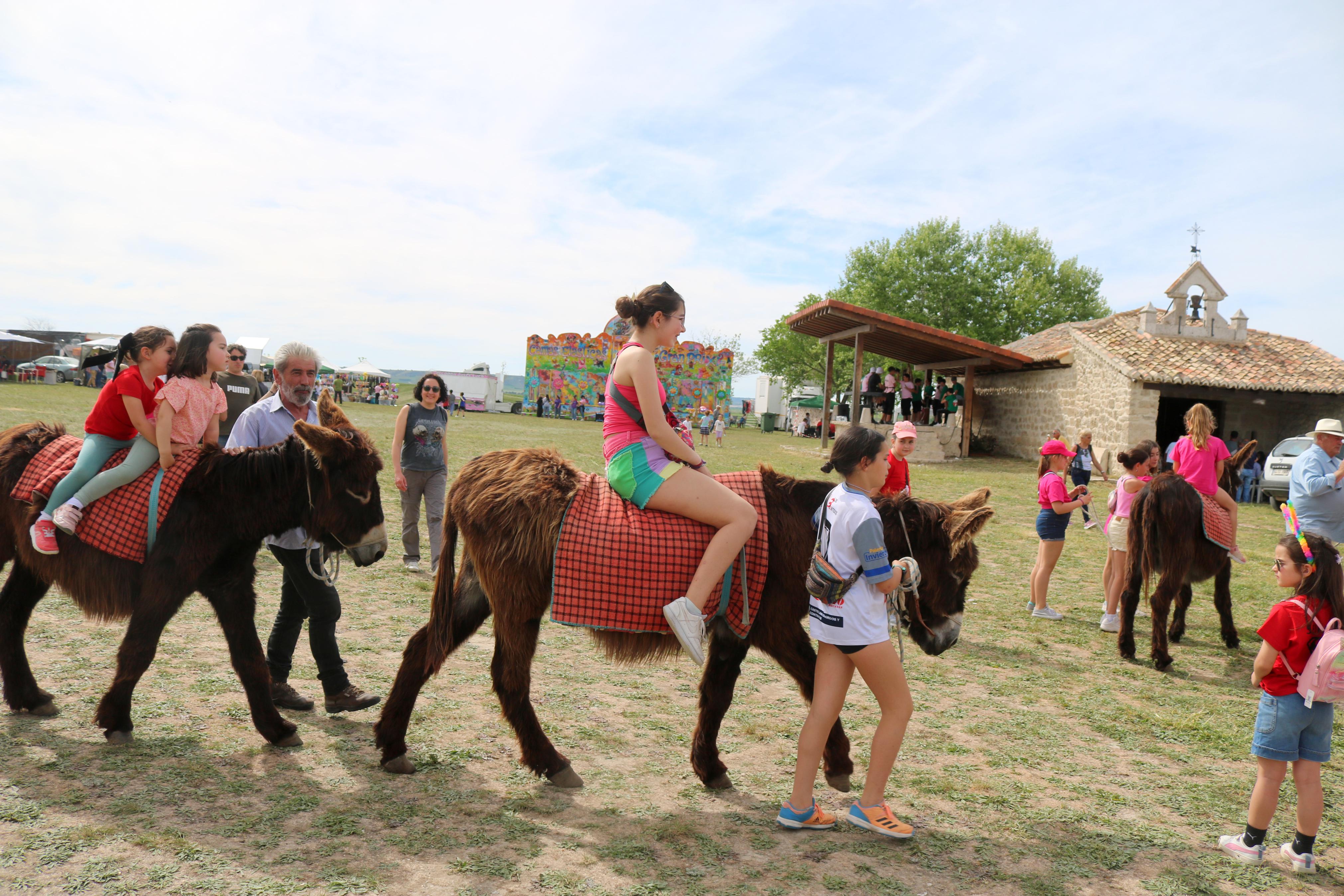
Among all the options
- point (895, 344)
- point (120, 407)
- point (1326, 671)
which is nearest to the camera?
point (1326, 671)

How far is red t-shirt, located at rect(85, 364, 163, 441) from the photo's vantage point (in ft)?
12.3

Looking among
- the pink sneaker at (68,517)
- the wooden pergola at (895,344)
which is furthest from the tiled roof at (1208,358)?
the pink sneaker at (68,517)

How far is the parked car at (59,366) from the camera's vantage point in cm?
4253

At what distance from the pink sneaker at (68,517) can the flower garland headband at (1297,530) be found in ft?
17.4

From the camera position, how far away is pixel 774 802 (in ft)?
11.7

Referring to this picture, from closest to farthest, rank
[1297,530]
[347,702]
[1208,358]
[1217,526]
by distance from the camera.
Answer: [347,702], [1297,530], [1217,526], [1208,358]

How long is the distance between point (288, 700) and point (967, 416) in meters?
23.5

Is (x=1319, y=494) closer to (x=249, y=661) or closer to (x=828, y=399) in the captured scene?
(x=249, y=661)

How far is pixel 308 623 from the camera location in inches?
171

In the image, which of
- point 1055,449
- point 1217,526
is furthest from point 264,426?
point 1217,526

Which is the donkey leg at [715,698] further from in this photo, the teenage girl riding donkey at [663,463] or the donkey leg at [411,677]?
the donkey leg at [411,677]

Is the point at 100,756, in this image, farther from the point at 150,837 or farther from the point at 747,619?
the point at 747,619

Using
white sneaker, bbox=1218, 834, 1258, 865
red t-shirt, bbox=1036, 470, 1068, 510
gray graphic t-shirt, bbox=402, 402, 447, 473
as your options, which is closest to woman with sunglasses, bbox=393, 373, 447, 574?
gray graphic t-shirt, bbox=402, 402, 447, 473

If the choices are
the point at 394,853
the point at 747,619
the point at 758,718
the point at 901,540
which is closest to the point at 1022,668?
the point at 758,718
